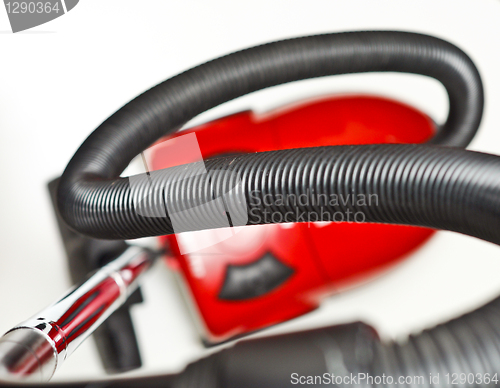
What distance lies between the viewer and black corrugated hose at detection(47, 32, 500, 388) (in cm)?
27

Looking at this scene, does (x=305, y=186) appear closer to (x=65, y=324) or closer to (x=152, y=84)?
(x=65, y=324)

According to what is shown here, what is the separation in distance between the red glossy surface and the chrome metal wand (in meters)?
0.13

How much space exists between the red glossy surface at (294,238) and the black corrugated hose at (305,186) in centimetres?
15

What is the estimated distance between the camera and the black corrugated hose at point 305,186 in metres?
0.27

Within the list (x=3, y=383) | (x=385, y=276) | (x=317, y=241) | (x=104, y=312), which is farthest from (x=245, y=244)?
(x=3, y=383)

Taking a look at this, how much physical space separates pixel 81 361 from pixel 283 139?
70cm

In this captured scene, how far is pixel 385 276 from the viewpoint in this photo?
3.28ft
